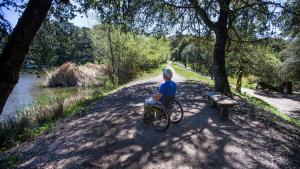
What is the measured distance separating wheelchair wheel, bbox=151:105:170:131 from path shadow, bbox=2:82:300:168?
19 centimetres

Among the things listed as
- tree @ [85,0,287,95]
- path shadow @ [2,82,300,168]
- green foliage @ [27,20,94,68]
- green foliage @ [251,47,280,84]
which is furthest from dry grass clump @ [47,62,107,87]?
green foliage @ [251,47,280,84]

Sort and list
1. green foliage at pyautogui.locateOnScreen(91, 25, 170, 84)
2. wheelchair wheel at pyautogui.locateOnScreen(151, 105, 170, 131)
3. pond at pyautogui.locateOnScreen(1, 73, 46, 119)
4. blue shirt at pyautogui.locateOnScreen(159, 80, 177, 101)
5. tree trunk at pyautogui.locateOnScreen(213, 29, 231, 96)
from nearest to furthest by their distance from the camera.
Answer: wheelchair wheel at pyautogui.locateOnScreen(151, 105, 170, 131), blue shirt at pyautogui.locateOnScreen(159, 80, 177, 101), tree trunk at pyautogui.locateOnScreen(213, 29, 231, 96), pond at pyautogui.locateOnScreen(1, 73, 46, 119), green foliage at pyautogui.locateOnScreen(91, 25, 170, 84)

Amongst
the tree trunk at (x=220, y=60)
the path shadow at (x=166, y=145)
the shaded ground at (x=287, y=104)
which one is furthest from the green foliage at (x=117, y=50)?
the path shadow at (x=166, y=145)

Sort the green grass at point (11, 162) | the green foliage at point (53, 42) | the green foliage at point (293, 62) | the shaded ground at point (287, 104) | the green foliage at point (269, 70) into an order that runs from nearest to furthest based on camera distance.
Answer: the green grass at point (11, 162) < the green foliage at point (53, 42) < the shaded ground at point (287, 104) < the green foliage at point (293, 62) < the green foliage at point (269, 70)

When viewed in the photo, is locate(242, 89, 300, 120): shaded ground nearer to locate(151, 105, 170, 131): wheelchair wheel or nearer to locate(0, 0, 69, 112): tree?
locate(151, 105, 170, 131): wheelchair wheel

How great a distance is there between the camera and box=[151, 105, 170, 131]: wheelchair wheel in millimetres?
6975

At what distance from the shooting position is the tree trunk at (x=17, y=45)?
437cm

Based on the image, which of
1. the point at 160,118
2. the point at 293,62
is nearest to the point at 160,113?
the point at 160,118

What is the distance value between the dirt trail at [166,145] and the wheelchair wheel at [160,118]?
0.22 metres

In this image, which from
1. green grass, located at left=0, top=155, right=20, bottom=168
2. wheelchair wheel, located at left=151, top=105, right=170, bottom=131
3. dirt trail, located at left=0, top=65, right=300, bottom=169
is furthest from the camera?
wheelchair wheel, located at left=151, top=105, right=170, bottom=131

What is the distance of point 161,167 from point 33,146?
384 cm

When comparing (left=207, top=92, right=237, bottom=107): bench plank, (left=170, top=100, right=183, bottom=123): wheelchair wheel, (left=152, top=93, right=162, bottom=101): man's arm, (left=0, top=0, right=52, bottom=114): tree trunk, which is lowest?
(left=170, top=100, right=183, bottom=123): wheelchair wheel

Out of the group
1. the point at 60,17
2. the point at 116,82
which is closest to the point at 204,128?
the point at 60,17

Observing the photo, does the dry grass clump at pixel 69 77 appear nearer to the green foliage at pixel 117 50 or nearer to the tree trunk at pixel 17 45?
the green foliage at pixel 117 50
